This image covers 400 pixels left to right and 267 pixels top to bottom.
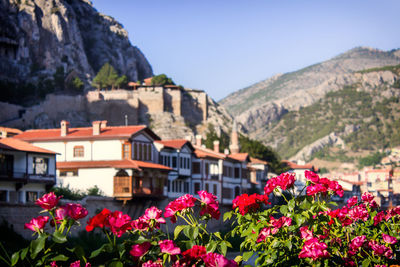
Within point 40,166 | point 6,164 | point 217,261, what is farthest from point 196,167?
point 217,261

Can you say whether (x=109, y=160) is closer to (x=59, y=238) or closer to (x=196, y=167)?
(x=196, y=167)

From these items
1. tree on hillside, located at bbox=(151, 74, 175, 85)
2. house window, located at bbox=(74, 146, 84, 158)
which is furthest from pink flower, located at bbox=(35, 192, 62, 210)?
tree on hillside, located at bbox=(151, 74, 175, 85)

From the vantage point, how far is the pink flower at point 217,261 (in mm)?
8773

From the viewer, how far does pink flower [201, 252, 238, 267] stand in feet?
28.8

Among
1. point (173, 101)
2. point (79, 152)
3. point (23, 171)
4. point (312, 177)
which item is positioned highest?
point (173, 101)

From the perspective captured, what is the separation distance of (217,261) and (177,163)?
168ft

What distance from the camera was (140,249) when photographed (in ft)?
30.8

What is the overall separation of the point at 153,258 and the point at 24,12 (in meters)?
113

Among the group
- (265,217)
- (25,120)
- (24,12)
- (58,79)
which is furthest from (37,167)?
(24,12)

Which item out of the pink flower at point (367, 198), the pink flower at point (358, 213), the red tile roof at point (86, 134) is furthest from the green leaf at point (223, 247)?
the red tile roof at point (86, 134)

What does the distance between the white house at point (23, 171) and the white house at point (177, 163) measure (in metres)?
13.2

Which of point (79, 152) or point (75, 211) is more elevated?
point (79, 152)

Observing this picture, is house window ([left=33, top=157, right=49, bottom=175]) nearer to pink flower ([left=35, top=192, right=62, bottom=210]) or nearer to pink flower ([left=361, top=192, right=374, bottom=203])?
pink flower ([left=361, top=192, right=374, bottom=203])

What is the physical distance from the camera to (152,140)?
5688 centimetres
